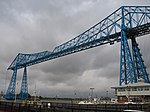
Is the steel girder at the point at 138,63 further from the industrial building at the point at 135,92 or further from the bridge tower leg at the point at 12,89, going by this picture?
the bridge tower leg at the point at 12,89

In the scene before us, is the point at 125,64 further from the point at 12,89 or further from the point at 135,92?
the point at 12,89

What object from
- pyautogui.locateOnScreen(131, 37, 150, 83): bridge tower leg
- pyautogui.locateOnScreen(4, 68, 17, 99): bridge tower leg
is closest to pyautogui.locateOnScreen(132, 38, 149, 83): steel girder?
pyautogui.locateOnScreen(131, 37, 150, 83): bridge tower leg

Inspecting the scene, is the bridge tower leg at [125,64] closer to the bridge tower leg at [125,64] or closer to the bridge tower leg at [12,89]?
the bridge tower leg at [125,64]

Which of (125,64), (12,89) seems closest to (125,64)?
(125,64)

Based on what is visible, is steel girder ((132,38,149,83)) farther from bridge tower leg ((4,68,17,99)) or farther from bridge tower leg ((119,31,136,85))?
bridge tower leg ((4,68,17,99))

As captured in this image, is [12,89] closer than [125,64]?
No

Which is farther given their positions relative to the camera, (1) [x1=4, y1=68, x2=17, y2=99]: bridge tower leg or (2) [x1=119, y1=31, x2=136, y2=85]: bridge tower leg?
(1) [x1=4, y1=68, x2=17, y2=99]: bridge tower leg

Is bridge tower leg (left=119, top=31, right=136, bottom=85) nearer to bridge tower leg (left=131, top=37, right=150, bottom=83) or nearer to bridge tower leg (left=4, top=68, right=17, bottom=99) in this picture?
bridge tower leg (left=131, top=37, right=150, bottom=83)

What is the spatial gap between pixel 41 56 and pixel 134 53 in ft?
144

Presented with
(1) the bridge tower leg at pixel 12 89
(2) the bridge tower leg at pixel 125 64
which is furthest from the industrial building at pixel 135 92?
(1) the bridge tower leg at pixel 12 89

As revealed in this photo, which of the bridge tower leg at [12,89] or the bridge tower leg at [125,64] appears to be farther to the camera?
the bridge tower leg at [12,89]

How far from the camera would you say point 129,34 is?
57.6m

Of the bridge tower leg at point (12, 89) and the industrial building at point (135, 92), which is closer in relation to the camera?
the industrial building at point (135, 92)

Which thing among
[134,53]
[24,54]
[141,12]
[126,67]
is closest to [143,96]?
[126,67]
